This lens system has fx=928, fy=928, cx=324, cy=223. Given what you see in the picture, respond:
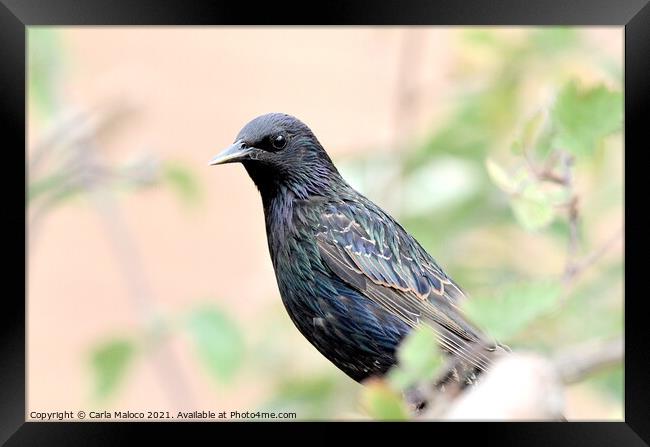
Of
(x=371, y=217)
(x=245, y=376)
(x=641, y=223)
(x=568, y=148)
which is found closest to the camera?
(x=568, y=148)

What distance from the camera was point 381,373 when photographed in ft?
7.91

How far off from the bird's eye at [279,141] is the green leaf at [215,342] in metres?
0.92

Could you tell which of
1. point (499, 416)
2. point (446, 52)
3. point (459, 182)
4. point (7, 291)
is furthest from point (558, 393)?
point (446, 52)

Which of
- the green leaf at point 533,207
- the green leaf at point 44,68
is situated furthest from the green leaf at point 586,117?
the green leaf at point 44,68

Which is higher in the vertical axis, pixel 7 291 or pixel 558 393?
pixel 7 291

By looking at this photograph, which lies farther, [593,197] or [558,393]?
[593,197]

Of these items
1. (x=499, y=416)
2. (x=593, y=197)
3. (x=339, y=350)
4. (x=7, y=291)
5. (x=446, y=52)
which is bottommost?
(x=499, y=416)

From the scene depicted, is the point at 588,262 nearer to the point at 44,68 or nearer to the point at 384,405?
the point at 384,405

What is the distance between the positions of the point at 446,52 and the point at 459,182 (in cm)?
128

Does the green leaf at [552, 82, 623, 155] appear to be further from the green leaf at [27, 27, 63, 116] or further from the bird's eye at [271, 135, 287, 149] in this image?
the green leaf at [27, 27, 63, 116]

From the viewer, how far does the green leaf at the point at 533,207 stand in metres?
1.89

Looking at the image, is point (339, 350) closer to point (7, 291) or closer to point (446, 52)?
point (7, 291)

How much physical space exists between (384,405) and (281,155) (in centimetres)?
144

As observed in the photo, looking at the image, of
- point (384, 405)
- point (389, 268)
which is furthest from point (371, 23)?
point (384, 405)
